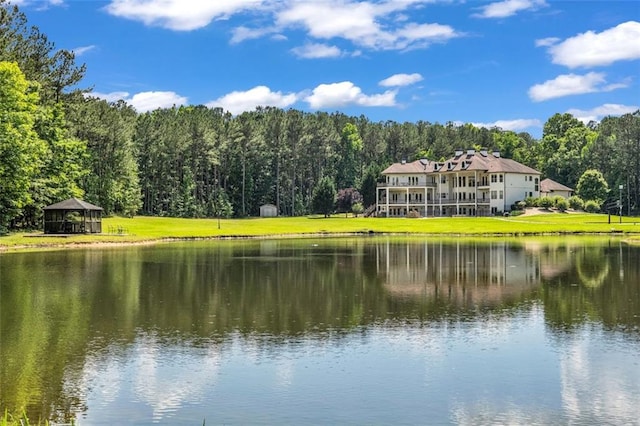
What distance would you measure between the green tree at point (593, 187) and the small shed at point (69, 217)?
81.6 meters

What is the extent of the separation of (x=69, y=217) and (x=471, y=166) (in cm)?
6662

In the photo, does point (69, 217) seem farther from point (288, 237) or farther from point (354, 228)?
point (354, 228)

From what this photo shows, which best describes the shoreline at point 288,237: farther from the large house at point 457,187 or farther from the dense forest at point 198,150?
the large house at point 457,187

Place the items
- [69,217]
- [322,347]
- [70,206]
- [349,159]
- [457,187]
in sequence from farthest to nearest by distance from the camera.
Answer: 1. [349,159]
2. [457,187]
3. [69,217]
4. [70,206]
5. [322,347]

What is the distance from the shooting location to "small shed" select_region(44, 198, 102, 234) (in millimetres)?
67562

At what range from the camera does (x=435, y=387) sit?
14.1 m

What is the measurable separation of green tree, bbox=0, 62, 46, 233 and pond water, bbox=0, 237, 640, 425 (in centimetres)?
2741

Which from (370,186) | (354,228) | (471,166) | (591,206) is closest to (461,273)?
(354,228)

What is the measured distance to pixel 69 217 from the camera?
6988 centimetres

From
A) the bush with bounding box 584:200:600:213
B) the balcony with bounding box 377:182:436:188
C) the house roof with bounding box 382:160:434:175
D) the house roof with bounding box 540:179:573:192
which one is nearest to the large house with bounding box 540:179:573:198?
the house roof with bounding box 540:179:573:192

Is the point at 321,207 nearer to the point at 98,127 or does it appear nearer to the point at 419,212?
the point at 419,212

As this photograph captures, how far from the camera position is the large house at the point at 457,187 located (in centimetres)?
11244

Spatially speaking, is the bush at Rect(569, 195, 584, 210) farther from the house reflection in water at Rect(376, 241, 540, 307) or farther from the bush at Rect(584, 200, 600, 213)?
the house reflection in water at Rect(376, 241, 540, 307)

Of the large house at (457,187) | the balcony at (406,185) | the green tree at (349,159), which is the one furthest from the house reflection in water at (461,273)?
the green tree at (349,159)
